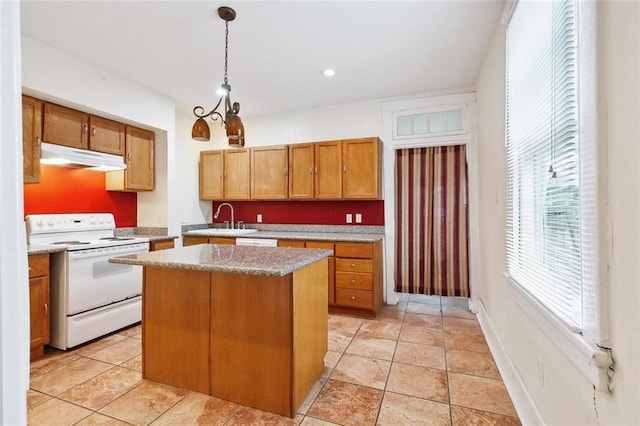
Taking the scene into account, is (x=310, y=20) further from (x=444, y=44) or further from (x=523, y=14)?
(x=523, y=14)

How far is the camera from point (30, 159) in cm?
267

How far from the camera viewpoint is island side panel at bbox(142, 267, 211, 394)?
2061 mm

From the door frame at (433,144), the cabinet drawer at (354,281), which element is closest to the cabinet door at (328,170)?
the door frame at (433,144)

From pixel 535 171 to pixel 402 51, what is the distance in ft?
5.85

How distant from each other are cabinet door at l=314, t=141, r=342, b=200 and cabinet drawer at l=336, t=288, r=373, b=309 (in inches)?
46.5

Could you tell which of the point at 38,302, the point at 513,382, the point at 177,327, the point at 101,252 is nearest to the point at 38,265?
the point at 38,302

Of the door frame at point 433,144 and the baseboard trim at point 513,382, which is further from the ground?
the door frame at point 433,144

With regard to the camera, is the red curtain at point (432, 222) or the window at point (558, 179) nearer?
the window at point (558, 179)

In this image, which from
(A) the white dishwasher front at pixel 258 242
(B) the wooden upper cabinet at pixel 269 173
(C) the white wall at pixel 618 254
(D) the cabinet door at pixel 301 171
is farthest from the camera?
(B) the wooden upper cabinet at pixel 269 173

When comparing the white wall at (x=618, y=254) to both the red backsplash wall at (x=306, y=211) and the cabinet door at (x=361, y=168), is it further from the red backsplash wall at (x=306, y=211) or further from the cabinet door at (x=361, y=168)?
the red backsplash wall at (x=306, y=211)

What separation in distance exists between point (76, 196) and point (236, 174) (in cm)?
188

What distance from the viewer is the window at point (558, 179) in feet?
3.42

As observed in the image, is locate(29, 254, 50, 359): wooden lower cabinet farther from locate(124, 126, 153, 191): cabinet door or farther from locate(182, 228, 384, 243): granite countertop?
locate(182, 228, 384, 243): granite countertop

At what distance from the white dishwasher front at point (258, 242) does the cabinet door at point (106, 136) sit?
169cm
